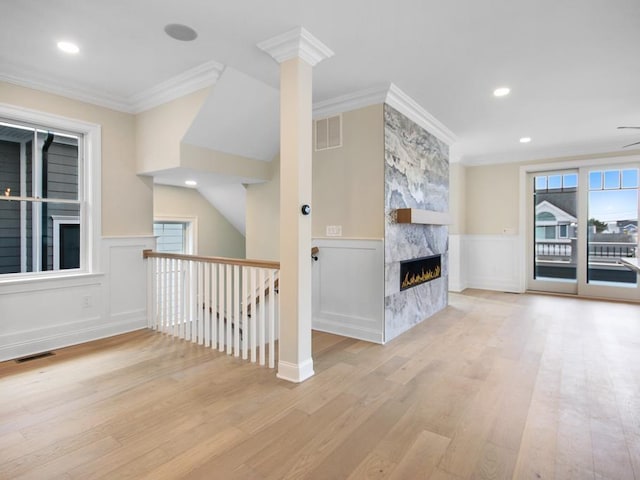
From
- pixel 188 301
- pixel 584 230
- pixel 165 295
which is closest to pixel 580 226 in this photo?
pixel 584 230

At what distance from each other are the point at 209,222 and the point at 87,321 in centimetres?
332

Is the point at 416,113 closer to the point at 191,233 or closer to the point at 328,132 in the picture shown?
the point at 328,132

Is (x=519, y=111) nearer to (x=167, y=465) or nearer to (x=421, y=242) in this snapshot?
(x=421, y=242)

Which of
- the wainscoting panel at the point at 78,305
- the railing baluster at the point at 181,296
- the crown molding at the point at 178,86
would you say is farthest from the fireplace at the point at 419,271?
the wainscoting panel at the point at 78,305

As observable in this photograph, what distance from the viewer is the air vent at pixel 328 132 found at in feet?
13.0

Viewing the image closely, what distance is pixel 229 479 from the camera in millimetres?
1693

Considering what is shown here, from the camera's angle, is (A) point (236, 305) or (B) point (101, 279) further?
(B) point (101, 279)

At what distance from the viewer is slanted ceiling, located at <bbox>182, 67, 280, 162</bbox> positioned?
135 inches

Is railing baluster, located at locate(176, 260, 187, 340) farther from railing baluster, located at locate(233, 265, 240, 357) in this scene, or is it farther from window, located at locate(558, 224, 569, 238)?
window, located at locate(558, 224, 569, 238)

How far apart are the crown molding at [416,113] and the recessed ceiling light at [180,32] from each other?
1880 millimetres

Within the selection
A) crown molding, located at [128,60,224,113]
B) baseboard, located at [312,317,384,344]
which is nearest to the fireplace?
baseboard, located at [312,317,384,344]

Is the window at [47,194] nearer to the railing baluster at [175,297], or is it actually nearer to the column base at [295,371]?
the railing baluster at [175,297]

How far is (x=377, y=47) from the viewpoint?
281 cm

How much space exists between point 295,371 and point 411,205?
2.43 m
